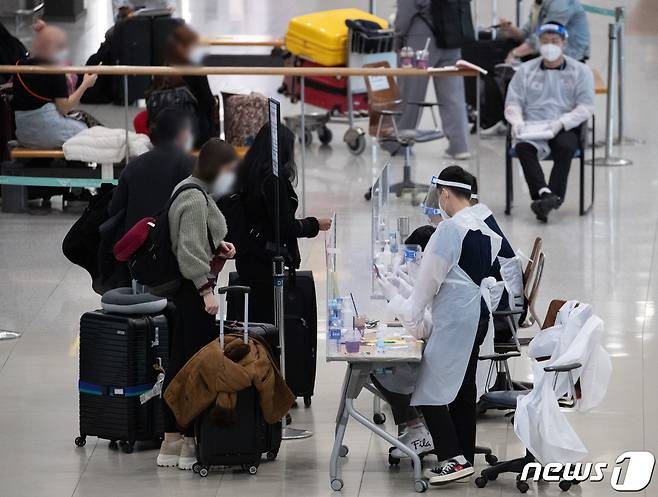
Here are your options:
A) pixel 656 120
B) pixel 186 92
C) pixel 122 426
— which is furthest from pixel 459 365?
pixel 656 120

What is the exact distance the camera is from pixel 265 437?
7.14 m

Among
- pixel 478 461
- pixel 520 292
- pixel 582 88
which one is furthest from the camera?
pixel 582 88

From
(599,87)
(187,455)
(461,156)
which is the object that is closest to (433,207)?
(187,455)

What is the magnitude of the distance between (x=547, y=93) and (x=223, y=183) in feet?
16.7

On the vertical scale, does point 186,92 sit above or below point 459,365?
Result: above

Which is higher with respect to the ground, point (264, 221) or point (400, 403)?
point (264, 221)

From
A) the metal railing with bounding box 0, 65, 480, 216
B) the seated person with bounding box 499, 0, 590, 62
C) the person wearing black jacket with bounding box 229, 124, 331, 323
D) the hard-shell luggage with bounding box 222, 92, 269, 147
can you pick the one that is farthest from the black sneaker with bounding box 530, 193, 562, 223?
the person wearing black jacket with bounding box 229, 124, 331, 323

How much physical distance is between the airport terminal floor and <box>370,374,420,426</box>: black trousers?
21 cm

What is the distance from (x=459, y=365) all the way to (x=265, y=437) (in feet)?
3.12

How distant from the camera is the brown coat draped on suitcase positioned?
6.89m

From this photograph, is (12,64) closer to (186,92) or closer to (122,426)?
(186,92)

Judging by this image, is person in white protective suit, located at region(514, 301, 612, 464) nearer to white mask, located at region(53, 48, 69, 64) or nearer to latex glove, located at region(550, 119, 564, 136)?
latex glove, located at region(550, 119, 564, 136)

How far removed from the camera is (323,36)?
13.6 meters

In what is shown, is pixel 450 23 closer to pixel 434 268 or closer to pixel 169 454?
pixel 434 268
